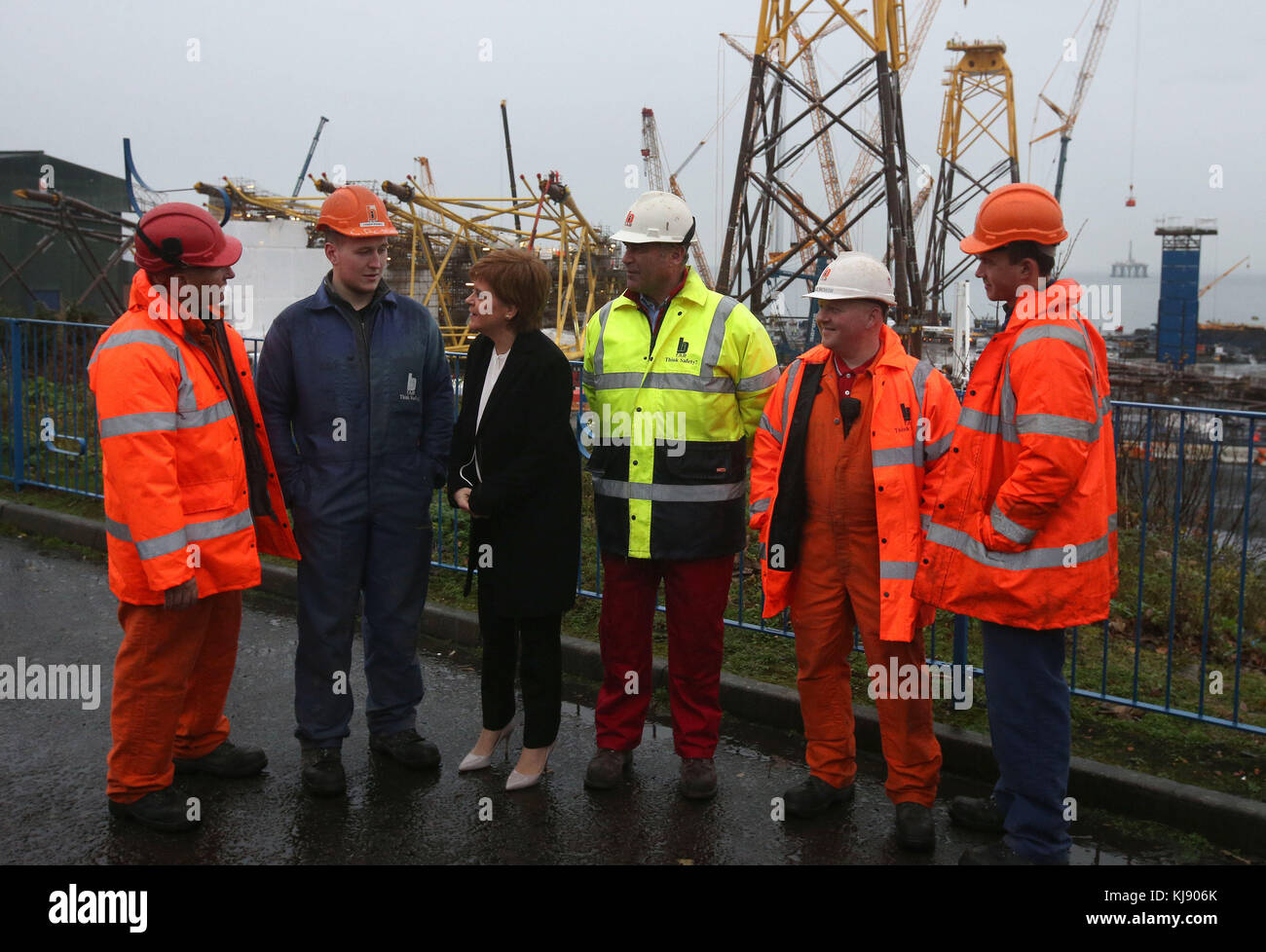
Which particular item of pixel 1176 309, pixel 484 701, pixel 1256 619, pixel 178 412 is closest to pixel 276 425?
pixel 178 412

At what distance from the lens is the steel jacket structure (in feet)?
13.8

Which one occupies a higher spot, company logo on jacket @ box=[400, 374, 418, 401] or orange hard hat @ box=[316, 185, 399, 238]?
orange hard hat @ box=[316, 185, 399, 238]

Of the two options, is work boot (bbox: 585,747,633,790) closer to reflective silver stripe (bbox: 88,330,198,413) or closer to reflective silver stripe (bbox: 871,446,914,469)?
reflective silver stripe (bbox: 871,446,914,469)

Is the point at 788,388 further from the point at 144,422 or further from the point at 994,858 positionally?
the point at 144,422

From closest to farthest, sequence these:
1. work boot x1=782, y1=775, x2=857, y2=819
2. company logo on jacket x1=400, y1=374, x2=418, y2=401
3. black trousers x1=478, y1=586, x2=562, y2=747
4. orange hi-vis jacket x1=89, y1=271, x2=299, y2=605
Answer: orange hi-vis jacket x1=89, y1=271, x2=299, y2=605 → work boot x1=782, y1=775, x2=857, y2=819 → black trousers x1=478, y1=586, x2=562, y2=747 → company logo on jacket x1=400, y1=374, x2=418, y2=401

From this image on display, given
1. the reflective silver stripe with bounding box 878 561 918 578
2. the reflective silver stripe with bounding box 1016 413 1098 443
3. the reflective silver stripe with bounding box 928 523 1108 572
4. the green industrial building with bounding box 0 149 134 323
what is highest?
the green industrial building with bounding box 0 149 134 323

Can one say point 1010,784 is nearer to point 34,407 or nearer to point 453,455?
point 453,455

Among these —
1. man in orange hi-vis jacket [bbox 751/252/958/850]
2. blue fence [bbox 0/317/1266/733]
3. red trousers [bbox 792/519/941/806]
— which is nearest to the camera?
man in orange hi-vis jacket [bbox 751/252/958/850]

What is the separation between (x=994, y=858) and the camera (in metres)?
3.61

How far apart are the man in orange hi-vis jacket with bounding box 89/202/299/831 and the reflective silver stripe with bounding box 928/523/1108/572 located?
2.58 m

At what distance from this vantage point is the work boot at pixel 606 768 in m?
4.26

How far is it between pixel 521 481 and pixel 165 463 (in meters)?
1.26

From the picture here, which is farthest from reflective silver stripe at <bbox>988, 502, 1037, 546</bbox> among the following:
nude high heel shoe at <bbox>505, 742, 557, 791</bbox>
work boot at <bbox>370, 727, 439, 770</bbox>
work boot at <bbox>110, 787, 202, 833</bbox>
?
work boot at <bbox>110, 787, 202, 833</bbox>

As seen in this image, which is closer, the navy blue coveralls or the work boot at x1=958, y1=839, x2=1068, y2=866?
the work boot at x1=958, y1=839, x2=1068, y2=866
